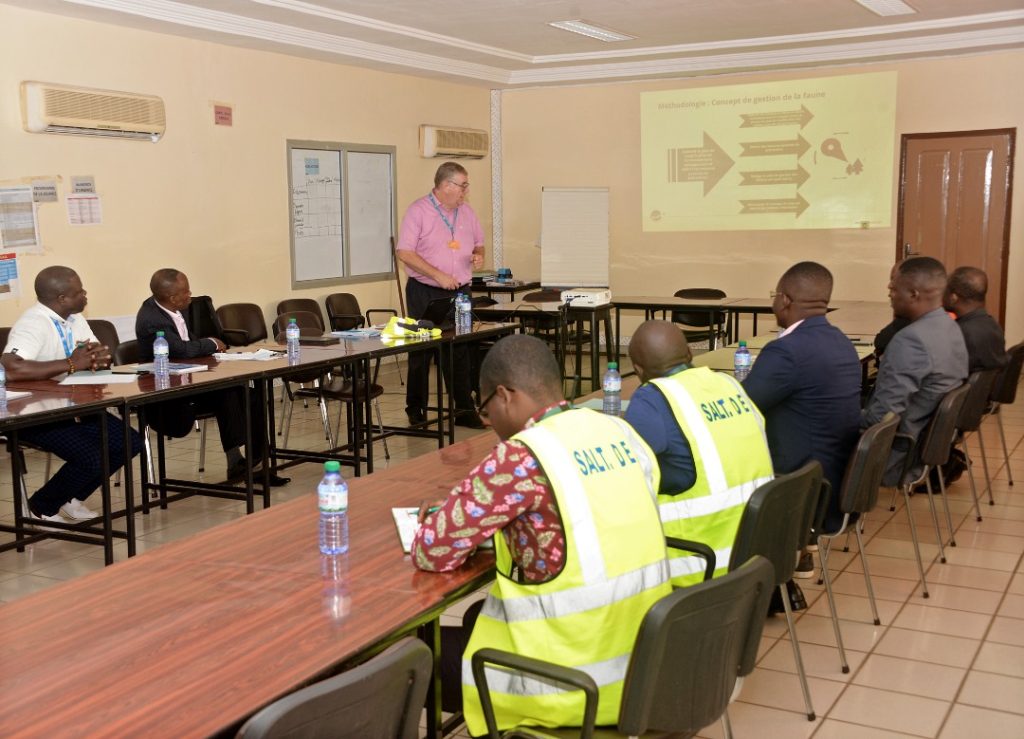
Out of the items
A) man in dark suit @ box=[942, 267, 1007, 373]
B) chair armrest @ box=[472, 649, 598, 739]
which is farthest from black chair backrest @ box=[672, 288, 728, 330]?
chair armrest @ box=[472, 649, 598, 739]

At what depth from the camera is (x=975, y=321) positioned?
16.5 ft

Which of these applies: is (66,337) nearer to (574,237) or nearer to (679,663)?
(679,663)

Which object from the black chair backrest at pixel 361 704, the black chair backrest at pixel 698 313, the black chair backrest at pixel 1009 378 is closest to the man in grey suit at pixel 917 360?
the black chair backrest at pixel 1009 378

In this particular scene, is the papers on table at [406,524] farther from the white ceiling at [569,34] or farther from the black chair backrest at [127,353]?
the white ceiling at [569,34]

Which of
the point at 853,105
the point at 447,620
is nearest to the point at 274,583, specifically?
the point at 447,620

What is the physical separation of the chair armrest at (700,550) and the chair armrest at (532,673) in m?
0.77

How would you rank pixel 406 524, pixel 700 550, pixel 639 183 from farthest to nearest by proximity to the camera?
pixel 639 183 < pixel 700 550 < pixel 406 524

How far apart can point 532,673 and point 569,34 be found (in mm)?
7360

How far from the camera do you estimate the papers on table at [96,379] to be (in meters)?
4.39

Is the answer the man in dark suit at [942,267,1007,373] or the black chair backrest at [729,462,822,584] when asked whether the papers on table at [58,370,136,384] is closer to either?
the black chair backrest at [729,462,822,584]

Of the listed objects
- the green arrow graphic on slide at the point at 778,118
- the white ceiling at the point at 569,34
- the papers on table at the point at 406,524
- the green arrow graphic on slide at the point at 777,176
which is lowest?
the papers on table at the point at 406,524

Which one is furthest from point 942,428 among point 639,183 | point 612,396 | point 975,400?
point 639,183

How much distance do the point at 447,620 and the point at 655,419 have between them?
1.48 m

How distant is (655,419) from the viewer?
271 cm
